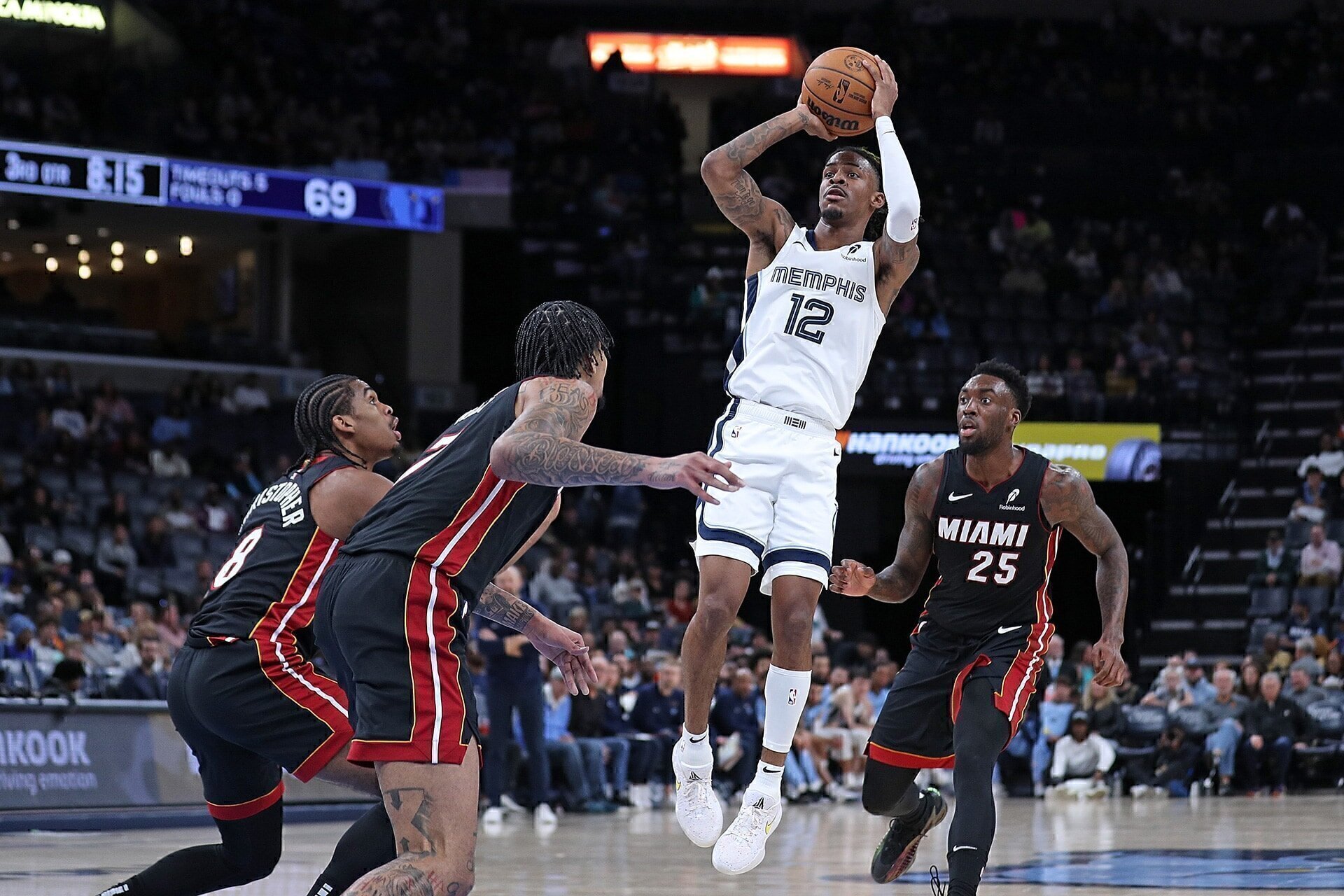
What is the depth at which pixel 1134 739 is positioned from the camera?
61.7 ft

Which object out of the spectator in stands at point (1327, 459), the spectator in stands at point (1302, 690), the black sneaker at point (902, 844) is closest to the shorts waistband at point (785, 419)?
the black sneaker at point (902, 844)

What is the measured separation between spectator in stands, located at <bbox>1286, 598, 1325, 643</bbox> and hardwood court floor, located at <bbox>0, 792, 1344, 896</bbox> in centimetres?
506

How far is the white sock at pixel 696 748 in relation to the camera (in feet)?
23.9

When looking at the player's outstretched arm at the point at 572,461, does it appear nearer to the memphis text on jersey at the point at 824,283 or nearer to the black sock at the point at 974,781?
the memphis text on jersey at the point at 824,283

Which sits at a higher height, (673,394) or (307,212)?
(307,212)

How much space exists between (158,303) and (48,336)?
23.9 feet

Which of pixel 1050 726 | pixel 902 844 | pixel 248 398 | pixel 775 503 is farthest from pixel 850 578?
pixel 248 398

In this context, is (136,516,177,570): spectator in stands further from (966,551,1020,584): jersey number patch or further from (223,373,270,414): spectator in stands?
(966,551,1020,584): jersey number patch

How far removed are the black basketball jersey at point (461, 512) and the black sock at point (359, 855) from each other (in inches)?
40.1

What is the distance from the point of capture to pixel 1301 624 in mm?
20656

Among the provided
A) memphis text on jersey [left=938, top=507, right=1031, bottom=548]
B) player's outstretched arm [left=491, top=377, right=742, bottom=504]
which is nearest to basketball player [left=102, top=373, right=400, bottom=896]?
player's outstretched arm [left=491, top=377, right=742, bottom=504]

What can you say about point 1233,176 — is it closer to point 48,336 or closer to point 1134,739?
point 1134,739

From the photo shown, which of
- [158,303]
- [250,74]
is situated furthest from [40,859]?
[158,303]

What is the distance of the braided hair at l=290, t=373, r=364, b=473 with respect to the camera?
6496 millimetres
